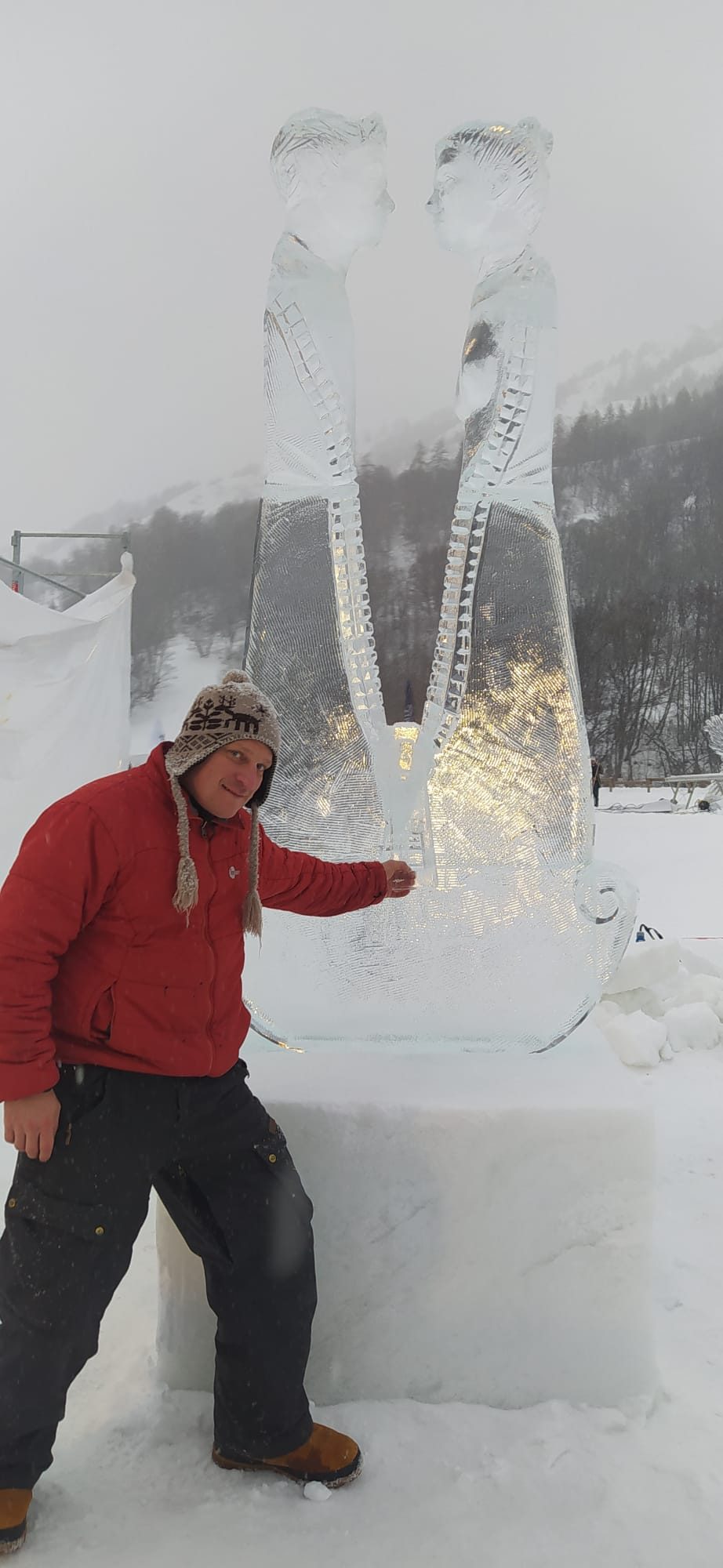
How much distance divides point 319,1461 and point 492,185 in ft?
6.60

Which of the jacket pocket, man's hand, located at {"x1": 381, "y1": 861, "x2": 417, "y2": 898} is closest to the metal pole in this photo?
man's hand, located at {"x1": 381, "y1": 861, "x2": 417, "y2": 898}

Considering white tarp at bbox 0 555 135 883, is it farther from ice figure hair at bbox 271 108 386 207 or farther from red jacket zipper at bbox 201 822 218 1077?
red jacket zipper at bbox 201 822 218 1077

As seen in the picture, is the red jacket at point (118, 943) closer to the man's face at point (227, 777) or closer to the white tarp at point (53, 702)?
the man's face at point (227, 777)

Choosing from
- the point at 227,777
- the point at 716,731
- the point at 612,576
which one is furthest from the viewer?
the point at 612,576

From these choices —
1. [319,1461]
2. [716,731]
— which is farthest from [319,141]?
[716,731]

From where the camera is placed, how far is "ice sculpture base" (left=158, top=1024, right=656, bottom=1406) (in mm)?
1411

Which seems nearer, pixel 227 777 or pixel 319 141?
pixel 227 777

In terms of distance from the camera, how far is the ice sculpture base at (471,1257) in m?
1.41

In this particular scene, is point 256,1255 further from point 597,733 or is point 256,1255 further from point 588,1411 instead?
point 597,733

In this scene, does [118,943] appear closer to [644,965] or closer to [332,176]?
[332,176]

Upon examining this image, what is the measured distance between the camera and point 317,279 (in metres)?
1.65

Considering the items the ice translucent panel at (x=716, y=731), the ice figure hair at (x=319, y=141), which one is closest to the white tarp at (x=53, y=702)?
the ice figure hair at (x=319, y=141)

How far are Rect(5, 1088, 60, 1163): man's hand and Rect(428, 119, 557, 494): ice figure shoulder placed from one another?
49.3 inches

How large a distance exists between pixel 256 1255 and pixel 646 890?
15.3 ft
